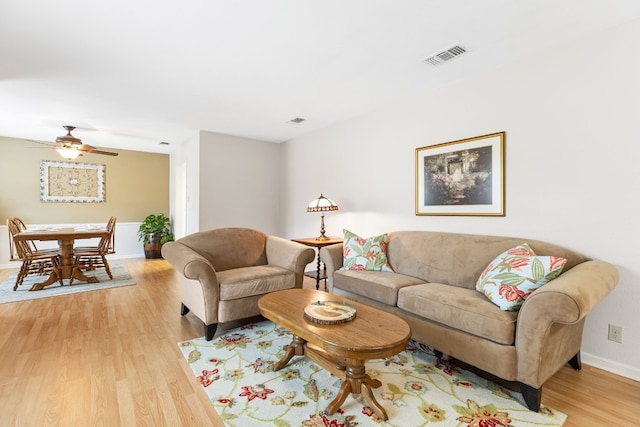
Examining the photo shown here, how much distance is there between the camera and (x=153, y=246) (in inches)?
247

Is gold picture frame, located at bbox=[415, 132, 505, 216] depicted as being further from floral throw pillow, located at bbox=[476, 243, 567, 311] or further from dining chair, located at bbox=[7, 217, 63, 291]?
dining chair, located at bbox=[7, 217, 63, 291]

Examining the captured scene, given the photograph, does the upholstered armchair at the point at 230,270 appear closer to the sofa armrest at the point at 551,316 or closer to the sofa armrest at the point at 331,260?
the sofa armrest at the point at 331,260

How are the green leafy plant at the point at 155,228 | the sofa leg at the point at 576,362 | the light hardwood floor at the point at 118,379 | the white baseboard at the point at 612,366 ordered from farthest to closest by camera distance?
the green leafy plant at the point at 155,228
the sofa leg at the point at 576,362
the white baseboard at the point at 612,366
the light hardwood floor at the point at 118,379

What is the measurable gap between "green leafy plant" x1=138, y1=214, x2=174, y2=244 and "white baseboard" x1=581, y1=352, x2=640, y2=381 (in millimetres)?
6485

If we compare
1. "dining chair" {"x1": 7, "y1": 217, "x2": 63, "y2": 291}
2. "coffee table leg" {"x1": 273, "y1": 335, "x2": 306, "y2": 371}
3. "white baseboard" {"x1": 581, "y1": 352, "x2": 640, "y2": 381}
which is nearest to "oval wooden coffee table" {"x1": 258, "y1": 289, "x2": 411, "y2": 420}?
"coffee table leg" {"x1": 273, "y1": 335, "x2": 306, "y2": 371}

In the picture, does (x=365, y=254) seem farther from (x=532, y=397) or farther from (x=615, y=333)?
(x=615, y=333)

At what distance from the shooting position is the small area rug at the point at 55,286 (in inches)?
145

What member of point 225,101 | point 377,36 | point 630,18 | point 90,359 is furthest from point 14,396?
point 630,18

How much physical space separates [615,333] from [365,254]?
1887 millimetres

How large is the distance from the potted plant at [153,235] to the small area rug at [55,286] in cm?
125

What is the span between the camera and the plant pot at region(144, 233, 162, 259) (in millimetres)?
6254

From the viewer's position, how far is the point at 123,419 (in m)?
1.56

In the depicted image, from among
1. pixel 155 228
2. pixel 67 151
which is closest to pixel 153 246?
pixel 155 228

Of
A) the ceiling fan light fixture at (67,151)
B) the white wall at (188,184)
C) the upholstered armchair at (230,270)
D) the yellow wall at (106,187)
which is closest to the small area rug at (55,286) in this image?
the white wall at (188,184)
